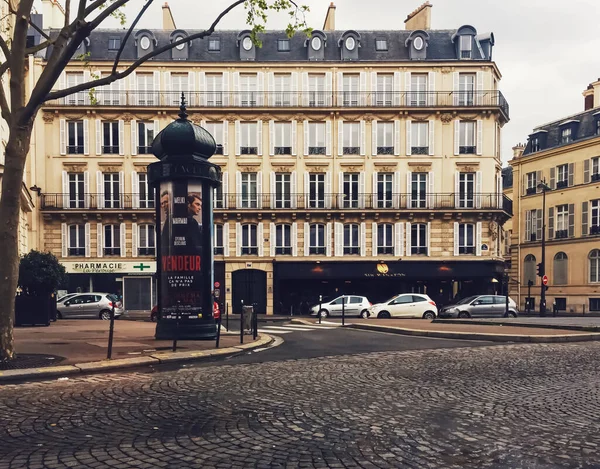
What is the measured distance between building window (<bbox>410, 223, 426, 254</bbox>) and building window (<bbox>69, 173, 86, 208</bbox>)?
20295 mm

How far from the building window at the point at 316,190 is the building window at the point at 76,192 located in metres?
13.8

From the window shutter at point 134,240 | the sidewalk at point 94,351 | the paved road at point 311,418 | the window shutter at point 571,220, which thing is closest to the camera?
the paved road at point 311,418

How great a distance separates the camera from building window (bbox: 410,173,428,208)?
36.4 meters

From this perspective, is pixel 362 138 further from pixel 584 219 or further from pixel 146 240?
pixel 584 219

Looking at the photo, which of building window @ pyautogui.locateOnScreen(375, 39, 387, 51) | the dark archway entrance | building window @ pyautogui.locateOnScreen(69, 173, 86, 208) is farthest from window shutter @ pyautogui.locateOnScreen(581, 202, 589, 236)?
building window @ pyautogui.locateOnScreen(69, 173, 86, 208)

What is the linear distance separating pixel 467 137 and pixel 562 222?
48.4 feet

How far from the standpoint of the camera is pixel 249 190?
1430 inches

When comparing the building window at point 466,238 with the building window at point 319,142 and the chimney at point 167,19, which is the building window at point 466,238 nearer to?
the building window at point 319,142

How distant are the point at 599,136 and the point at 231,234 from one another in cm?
2801

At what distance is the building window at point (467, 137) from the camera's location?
36.8 metres

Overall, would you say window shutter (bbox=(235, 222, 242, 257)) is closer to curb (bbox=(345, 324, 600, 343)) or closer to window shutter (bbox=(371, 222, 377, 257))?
window shutter (bbox=(371, 222, 377, 257))

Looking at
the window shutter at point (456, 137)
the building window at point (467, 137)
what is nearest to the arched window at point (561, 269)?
the building window at point (467, 137)

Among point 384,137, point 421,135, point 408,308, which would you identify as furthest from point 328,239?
point 408,308

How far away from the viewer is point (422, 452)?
5168 mm
